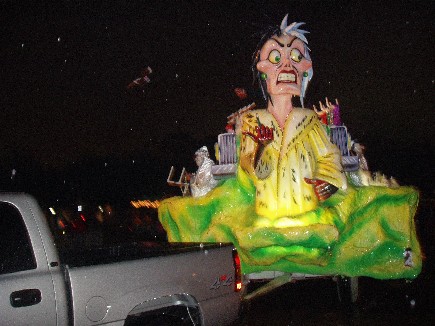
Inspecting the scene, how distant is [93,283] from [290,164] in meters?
5.29

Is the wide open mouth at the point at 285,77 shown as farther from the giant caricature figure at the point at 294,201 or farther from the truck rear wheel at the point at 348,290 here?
the truck rear wheel at the point at 348,290

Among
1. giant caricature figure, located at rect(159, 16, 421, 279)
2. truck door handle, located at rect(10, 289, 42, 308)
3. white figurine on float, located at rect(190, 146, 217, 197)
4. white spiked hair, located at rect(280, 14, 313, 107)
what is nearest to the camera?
truck door handle, located at rect(10, 289, 42, 308)

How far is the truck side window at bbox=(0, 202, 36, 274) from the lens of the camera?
377 centimetres

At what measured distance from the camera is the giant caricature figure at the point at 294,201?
843 centimetres

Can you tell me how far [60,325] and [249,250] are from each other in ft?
15.8

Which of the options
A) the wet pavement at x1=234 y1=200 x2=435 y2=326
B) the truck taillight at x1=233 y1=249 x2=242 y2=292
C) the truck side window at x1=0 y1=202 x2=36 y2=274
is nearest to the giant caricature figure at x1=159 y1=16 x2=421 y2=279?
Answer: the wet pavement at x1=234 y1=200 x2=435 y2=326

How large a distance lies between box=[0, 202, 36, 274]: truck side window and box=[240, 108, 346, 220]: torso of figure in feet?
17.4

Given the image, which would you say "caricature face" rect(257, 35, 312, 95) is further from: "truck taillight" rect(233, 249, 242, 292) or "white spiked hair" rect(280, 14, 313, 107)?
"truck taillight" rect(233, 249, 242, 292)

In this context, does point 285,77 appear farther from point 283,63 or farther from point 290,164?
point 290,164

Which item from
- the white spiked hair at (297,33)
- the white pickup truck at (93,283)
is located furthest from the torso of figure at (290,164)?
the white pickup truck at (93,283)

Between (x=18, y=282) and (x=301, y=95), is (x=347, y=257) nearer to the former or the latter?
(x=301, y=95)

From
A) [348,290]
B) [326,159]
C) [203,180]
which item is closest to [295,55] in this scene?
[326,159]

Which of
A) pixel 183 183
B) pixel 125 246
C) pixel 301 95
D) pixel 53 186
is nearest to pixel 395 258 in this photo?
pixel 301 95

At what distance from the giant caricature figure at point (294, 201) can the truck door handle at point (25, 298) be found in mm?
4836
